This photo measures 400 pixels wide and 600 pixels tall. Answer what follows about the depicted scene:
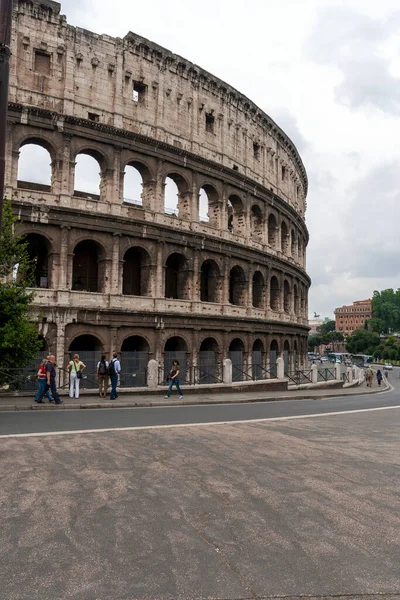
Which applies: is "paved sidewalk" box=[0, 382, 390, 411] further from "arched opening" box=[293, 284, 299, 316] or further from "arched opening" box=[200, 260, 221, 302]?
"arched opening" box=[293, 284, 299, 316]

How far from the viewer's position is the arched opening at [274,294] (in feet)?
113

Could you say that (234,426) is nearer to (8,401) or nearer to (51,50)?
(8,401)

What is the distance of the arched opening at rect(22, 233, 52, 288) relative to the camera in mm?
22734

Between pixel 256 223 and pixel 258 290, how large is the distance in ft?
15.7

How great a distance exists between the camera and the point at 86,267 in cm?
2469

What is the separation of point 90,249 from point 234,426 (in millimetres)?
16255

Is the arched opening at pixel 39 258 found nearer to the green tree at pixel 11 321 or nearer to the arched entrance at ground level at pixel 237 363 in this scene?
the green tree at pixel 11 321

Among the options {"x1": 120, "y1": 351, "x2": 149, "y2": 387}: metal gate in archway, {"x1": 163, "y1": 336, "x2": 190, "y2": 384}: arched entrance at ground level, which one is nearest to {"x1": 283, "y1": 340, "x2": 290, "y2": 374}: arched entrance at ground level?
{"x1": 163, "y1": 336, "x2": 190, "y2": 384}: arched entrance at ground level

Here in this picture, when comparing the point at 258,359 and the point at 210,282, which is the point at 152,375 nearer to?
the point at 210,282

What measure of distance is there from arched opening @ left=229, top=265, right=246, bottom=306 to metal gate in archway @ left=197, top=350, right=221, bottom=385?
4788mm

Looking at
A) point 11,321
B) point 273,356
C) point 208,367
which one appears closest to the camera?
point 11,321

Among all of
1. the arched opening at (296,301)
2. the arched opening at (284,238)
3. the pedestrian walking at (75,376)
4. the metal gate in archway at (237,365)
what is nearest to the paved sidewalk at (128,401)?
the pedestrian walking at (75,376)

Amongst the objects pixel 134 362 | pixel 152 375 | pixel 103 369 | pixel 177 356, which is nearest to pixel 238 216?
pixel 177 356

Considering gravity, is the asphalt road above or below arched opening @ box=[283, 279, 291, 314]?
below
